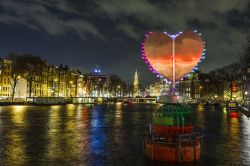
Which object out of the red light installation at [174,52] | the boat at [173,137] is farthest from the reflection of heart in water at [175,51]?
the boat at [173,137]

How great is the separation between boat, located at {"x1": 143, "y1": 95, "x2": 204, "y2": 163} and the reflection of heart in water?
1.69 m

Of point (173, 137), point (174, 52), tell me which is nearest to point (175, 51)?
point (174, 52)

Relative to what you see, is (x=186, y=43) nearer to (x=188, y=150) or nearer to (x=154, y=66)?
(x=154, y=66)

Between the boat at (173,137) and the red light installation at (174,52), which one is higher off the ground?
the red light installation at (174,52)

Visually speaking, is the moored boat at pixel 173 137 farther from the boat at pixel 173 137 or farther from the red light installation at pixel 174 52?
the red light installation at pixel 174 52

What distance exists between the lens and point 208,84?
17962cm

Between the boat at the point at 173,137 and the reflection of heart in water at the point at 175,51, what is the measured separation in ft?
5.55

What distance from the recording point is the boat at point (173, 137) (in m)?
15.5

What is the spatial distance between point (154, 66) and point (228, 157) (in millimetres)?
5478

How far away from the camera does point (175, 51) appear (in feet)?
55.3

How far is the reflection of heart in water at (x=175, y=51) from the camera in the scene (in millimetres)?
16797

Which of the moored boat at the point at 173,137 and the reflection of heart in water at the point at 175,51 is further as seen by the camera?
the reflection of heart in water at the point at 175,51

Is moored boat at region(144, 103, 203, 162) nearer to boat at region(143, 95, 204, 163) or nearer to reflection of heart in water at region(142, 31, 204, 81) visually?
boat at region(143, 95, 204, 163)

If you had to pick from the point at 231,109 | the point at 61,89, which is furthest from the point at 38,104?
the point at 61,89
